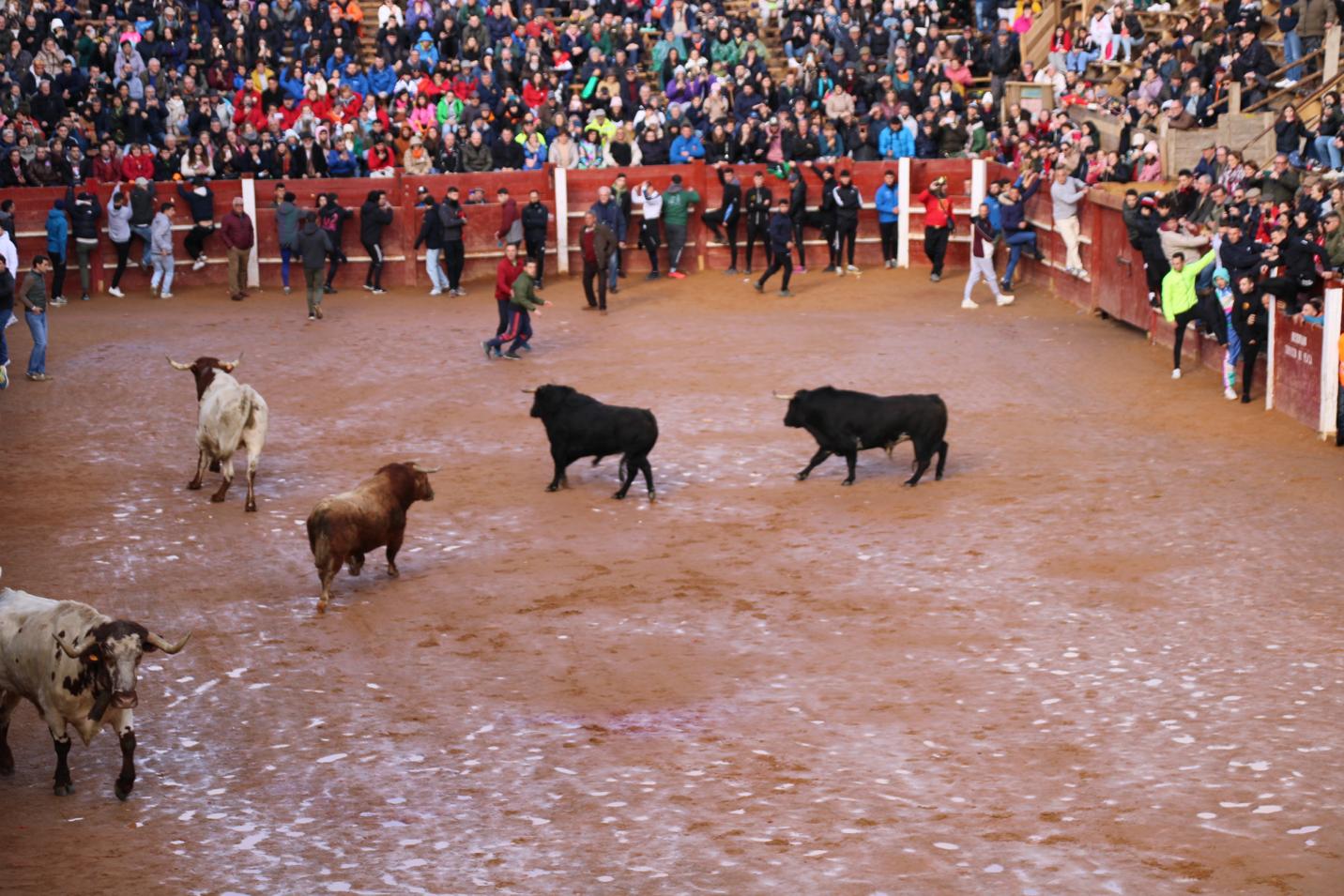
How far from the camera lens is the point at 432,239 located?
30.6m

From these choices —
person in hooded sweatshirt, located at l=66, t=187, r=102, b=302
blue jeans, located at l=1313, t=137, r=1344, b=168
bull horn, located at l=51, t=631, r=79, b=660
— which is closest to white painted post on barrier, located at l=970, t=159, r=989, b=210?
blue jeans, located at l=1313, t=137, r=1344, b=168

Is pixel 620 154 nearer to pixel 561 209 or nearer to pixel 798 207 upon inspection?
pixel 561 209

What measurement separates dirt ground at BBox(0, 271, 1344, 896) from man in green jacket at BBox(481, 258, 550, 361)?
1271mm

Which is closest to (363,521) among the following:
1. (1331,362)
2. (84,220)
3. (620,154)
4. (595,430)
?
(595,430)

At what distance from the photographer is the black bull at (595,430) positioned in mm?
17812

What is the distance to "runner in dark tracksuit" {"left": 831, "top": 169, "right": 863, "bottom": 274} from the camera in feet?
103

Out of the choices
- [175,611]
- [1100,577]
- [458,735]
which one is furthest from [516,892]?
[1100,577]

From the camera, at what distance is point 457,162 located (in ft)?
108

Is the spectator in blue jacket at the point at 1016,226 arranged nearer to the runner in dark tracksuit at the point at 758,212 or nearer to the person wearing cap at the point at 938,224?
the person wearing cap at the point at 938,224

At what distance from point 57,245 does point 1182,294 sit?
18.1 metres

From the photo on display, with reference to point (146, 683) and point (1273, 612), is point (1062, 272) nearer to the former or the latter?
point (1273, 612)

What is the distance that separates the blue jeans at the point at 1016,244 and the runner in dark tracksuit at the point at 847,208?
2902 millimetres

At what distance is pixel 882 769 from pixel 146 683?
211 inches

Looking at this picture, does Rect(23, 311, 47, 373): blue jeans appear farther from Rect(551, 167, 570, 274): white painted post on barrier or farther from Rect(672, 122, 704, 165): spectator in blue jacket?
Rect(672, 122, 704, 165): spectator in blue jacket
